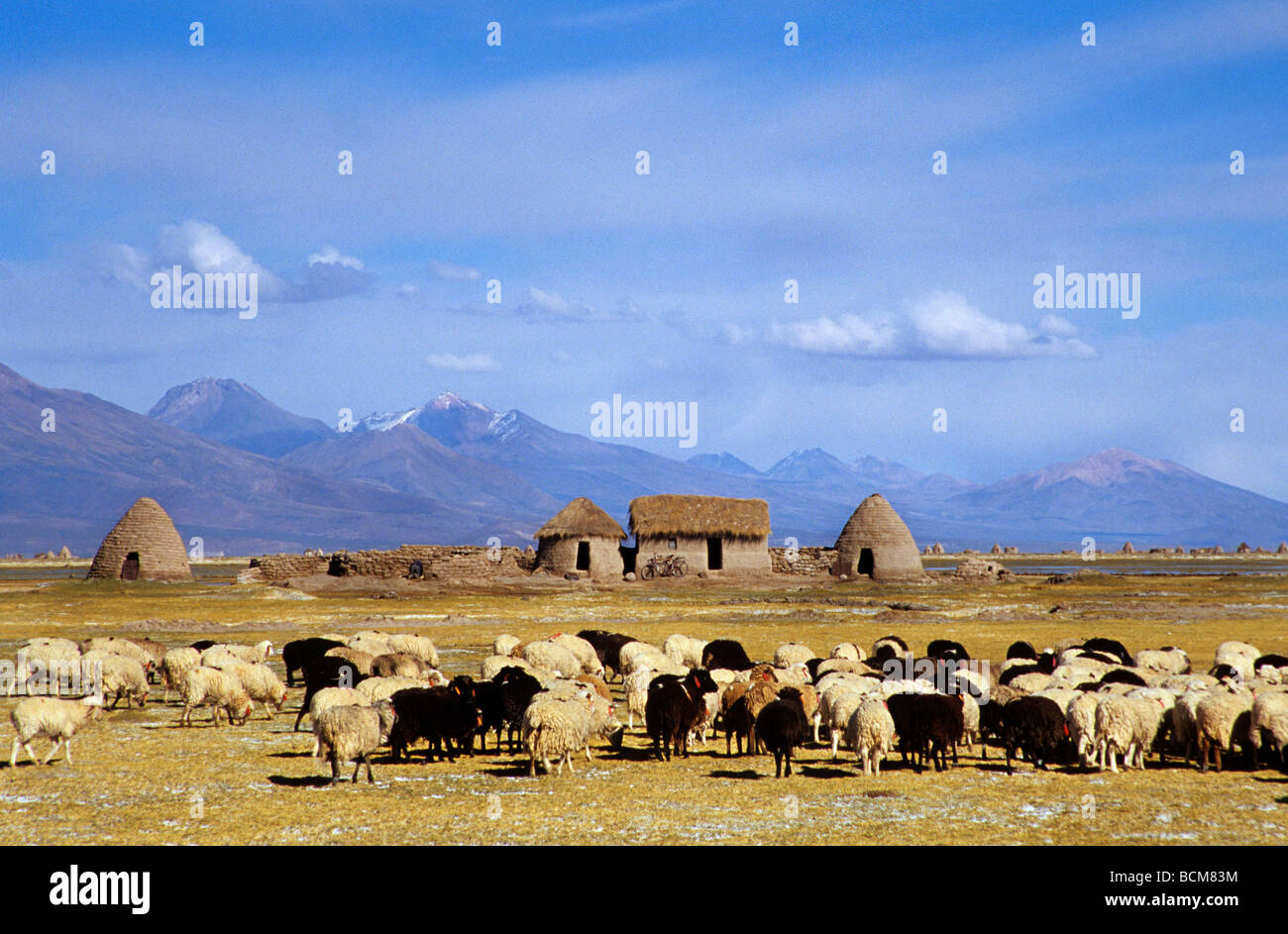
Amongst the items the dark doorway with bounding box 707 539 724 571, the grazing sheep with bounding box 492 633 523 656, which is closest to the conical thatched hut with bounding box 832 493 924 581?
the dark doorway with bounding box 707 539 724 571

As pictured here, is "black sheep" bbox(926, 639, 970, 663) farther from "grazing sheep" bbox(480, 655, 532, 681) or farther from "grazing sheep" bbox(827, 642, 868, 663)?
"grazing sheep" bbox(480, 655, 532, 681)

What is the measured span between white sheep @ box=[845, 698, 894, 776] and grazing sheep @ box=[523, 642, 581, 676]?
8.74 meters

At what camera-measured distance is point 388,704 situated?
1577 centimetres

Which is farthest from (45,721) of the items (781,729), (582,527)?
(582,527)

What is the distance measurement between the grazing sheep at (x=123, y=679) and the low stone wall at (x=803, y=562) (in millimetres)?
48454

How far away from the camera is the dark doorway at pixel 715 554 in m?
65.0

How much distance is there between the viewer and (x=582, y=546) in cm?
6425

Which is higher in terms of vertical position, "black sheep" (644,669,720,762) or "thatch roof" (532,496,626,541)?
"thatch roof" (532,496,626,541)

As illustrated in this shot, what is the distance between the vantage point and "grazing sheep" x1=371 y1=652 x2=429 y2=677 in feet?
69.6

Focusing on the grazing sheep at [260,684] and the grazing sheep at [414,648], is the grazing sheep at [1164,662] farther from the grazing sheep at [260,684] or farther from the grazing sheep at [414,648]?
the grazing sheep at [260,684]

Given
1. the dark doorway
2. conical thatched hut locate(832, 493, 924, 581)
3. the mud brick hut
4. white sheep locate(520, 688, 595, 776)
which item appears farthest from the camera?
the dark doorway

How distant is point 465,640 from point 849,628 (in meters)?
12.3


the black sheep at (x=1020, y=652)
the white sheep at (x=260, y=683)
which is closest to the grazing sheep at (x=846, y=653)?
the black sheep at (x=1020, y=652)

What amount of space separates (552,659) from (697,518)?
42181mm
